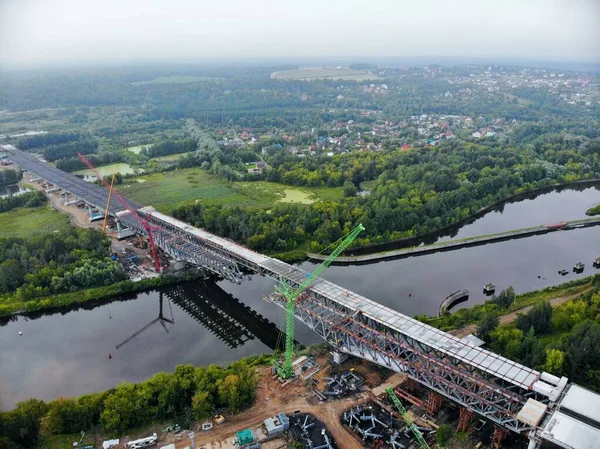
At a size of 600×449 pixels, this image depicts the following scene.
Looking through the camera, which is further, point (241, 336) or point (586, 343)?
point (241, 336)

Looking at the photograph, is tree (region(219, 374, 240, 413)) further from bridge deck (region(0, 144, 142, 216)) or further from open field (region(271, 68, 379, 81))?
open field (region(271, 68, 379, 81))

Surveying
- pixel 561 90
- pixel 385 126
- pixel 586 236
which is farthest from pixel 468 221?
pixel 561 90

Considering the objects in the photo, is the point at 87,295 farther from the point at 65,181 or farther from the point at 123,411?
the point at 65,181

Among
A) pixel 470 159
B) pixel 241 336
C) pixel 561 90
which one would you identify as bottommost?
pixel 241 336

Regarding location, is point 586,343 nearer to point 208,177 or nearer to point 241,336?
point 241,336

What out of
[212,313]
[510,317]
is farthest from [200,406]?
[510,317]

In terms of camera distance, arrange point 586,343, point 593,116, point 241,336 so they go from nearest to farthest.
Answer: point 586,343
point 241,336
point 593,116
